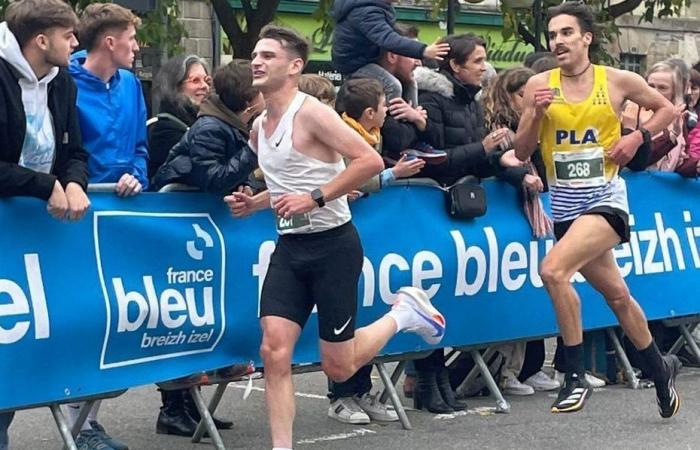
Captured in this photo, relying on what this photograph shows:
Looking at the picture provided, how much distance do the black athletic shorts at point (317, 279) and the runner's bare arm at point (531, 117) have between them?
1.73 metres

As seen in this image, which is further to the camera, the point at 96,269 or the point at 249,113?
the point at 249,113

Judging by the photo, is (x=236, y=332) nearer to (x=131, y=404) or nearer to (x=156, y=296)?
(x=156, y=296)

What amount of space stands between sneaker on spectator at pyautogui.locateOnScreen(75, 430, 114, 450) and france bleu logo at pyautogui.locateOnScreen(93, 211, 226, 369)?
618 mm

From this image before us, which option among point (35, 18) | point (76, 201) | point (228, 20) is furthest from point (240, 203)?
point (228, 20)

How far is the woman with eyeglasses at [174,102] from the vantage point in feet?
26.5

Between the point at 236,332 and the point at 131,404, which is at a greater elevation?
the point at 236,332

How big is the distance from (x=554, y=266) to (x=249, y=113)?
5.82 feet

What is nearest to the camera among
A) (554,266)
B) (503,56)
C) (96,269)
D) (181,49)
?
(96,269)

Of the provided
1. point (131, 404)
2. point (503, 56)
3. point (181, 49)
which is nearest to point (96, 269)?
point (131, 404)

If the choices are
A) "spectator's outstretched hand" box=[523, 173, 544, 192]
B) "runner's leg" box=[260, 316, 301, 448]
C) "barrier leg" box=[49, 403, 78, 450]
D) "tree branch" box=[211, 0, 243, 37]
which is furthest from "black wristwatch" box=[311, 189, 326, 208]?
"tree branch" box=[211, 0, 243, 37]

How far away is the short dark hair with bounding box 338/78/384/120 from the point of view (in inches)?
316

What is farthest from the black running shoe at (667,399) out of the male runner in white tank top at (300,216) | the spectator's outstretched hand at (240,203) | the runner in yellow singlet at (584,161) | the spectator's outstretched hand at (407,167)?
the spectator's outstretched hand at (240,203)

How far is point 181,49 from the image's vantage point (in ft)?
60.5

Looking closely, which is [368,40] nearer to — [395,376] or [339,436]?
[395,376]
